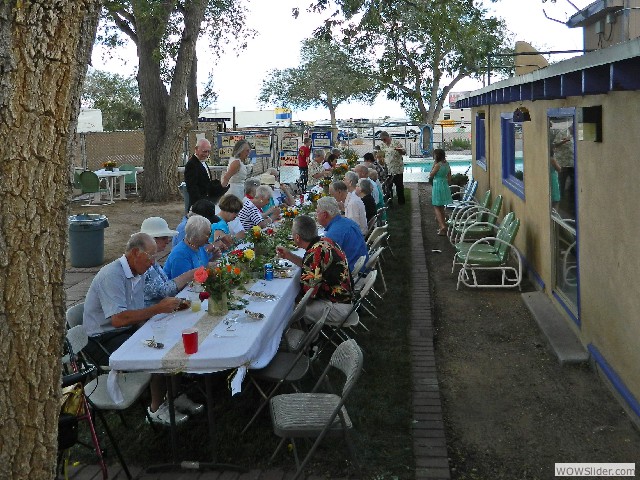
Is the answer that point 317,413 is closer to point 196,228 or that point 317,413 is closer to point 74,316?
point 74,316

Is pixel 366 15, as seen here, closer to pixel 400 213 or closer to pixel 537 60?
pixel 537 60

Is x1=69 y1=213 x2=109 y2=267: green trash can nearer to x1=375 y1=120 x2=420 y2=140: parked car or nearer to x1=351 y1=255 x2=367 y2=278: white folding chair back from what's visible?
x1=351 y1=255 x2=367 y2=278: white folding chair back

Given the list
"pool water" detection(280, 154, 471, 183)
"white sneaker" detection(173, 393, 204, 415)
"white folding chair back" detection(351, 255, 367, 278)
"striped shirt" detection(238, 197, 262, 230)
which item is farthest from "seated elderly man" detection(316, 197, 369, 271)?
"pool water" detection(280, 154, 471, 183)

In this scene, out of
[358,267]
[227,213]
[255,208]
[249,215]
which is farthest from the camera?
[255,208]

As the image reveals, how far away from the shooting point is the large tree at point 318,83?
46781mm

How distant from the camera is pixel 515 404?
18.2 ft

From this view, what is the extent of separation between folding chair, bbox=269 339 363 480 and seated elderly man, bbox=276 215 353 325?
153cm

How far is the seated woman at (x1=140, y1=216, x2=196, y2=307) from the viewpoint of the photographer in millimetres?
5652

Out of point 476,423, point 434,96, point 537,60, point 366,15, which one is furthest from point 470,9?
point 434,96

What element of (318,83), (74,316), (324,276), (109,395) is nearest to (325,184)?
(324,276)

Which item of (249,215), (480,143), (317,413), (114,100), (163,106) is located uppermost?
(114,100)

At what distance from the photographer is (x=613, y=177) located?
18.1 ft

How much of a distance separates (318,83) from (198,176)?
50.7 metres

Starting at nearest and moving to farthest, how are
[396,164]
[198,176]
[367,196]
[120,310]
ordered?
1. [120,310]
2. [198,176]
3. [367,196]
4. [396,164]
